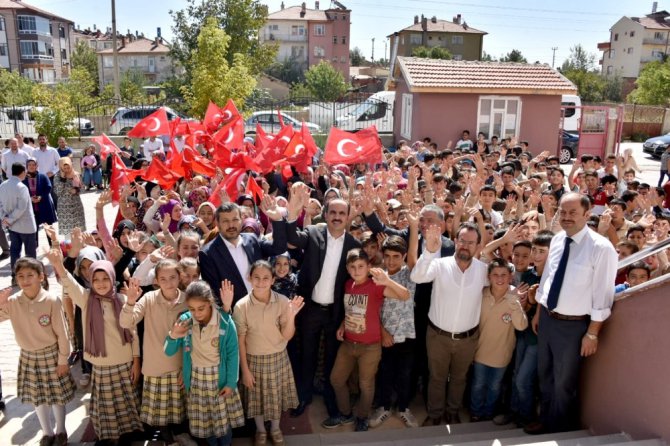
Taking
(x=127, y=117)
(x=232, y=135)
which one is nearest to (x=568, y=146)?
(x=232, y=135)

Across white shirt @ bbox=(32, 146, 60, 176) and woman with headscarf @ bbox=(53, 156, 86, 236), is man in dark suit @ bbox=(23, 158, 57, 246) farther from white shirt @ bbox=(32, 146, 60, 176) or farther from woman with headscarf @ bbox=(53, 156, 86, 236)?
white shirt @ bbox=(32, 146, 60, 176)

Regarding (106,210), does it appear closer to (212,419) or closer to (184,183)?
(184,183)

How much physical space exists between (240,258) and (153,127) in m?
7.05

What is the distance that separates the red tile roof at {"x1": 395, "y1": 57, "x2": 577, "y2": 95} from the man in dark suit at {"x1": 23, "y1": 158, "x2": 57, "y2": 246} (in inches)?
436

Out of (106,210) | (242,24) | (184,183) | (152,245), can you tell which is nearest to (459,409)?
(152,245)

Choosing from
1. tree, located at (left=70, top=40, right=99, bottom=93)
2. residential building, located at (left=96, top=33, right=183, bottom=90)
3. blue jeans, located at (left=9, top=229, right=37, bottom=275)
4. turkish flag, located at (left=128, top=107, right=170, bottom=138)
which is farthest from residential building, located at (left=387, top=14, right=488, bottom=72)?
blue jeans, located at (left=9, top=229, right=37, bottom=275)

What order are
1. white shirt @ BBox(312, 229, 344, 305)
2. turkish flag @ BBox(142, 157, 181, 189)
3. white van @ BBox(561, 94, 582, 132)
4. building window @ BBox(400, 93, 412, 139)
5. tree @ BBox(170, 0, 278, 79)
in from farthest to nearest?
tree @ BBox(170, 0, 278, 79)
white van @ BBox(561, 94, 582, 132)
building window @ BBox(400, 93, 412, 139)
turkish flag @ BBox(142, 157, 181, 189)
white shirt @ BBox(312, 229, 344, 305)

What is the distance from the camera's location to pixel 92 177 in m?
15.7

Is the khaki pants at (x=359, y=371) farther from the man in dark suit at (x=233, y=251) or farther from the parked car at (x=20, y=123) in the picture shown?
the parked car at (x=20, y=123)

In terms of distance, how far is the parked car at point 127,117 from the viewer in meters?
20.0

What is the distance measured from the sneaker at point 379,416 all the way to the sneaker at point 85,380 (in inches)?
103

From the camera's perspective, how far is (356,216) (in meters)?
5.55

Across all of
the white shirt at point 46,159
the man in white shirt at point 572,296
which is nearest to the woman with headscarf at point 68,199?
the white shirt at point 46,159

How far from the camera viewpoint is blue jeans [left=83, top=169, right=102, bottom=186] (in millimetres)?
15523
